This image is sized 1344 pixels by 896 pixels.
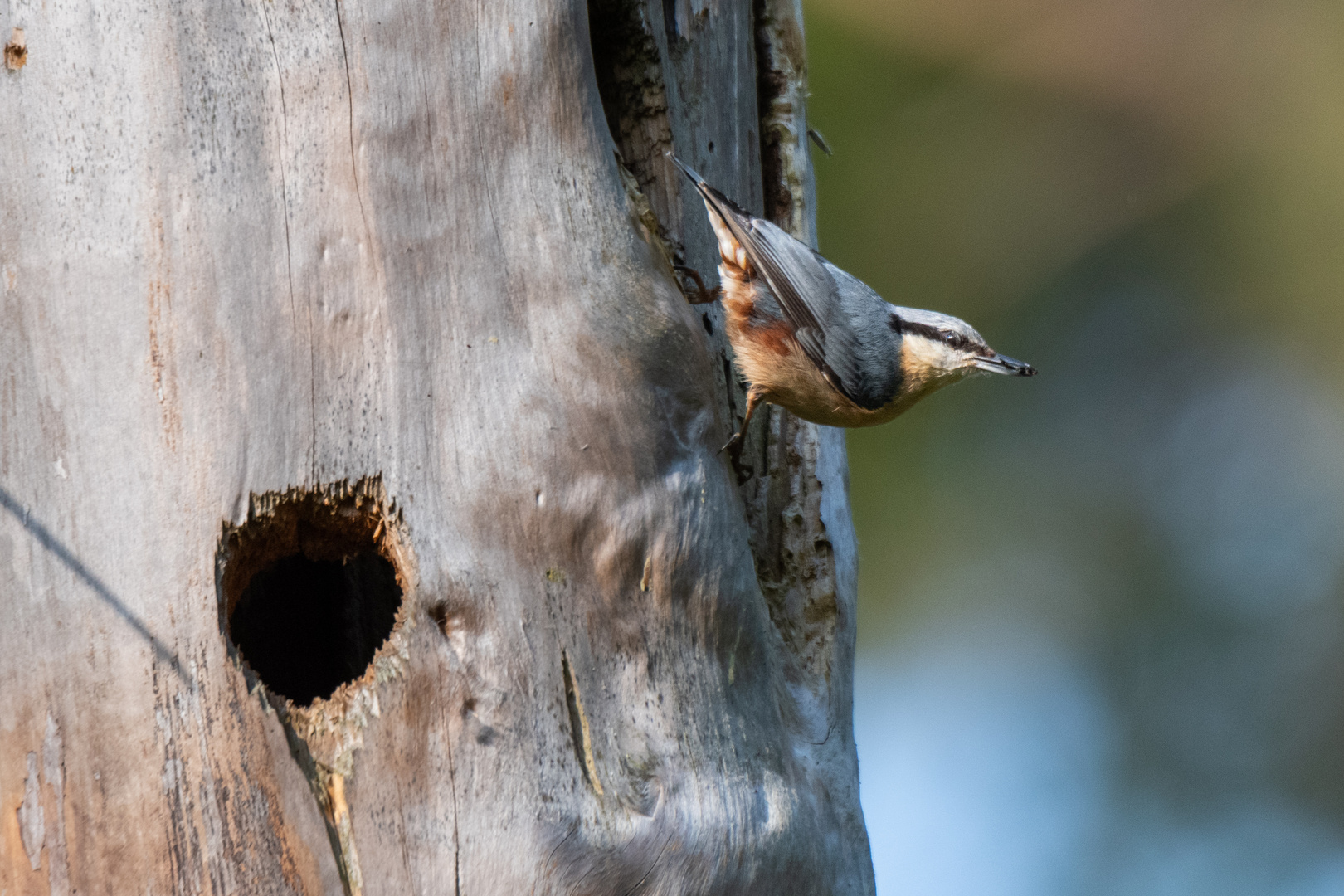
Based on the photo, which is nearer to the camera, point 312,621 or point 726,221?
point 312,621

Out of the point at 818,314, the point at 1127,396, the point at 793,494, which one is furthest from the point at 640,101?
the point at 1127,396

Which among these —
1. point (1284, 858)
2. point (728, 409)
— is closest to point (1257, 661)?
point (1284, 858)

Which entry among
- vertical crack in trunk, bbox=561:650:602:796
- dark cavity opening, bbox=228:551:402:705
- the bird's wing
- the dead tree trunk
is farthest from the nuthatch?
dark cavity opening, bbox=228:551:402:705

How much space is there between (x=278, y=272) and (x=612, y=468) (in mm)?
589

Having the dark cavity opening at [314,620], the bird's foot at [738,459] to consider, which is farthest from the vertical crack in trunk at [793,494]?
the dark cavity opening at [314,620]

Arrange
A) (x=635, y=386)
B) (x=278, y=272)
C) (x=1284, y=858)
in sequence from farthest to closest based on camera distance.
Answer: (x=1284, y=858) < (x=635, y=386) < (x=278, y=272)

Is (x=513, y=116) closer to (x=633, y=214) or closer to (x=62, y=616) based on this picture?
(x=633, y=214)

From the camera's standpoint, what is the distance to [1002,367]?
2.80 meters

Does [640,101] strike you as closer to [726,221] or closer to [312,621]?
[726,221]

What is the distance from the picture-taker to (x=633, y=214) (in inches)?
78.7

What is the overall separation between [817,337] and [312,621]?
129 centimetres

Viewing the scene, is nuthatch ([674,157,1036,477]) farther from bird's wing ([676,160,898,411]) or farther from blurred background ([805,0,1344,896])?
blurred background ([805,0,1344,896])

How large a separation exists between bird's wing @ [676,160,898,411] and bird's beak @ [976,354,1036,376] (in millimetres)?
216

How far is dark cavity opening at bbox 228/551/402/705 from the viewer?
218 centimetres
